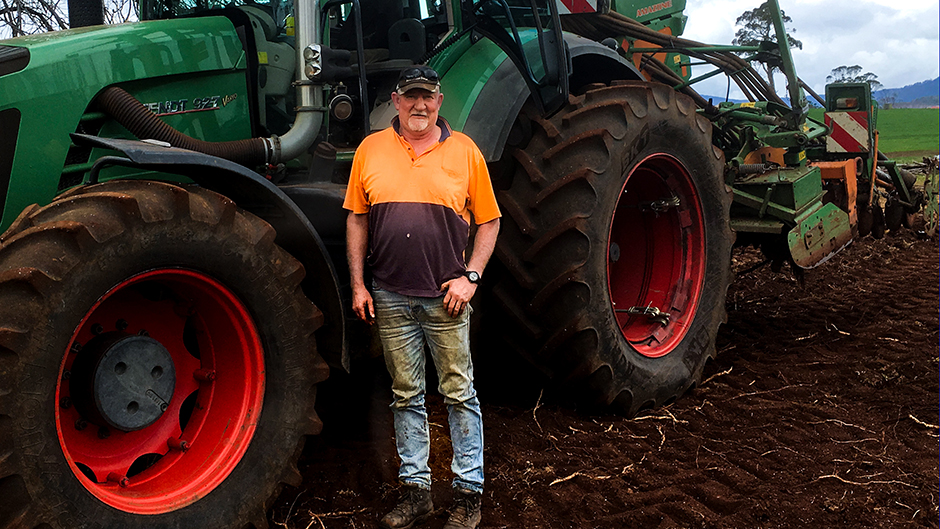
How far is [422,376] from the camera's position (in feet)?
10.2

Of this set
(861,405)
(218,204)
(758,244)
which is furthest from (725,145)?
(218,204)

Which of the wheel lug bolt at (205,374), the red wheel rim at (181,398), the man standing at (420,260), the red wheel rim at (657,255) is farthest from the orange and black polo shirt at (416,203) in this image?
the red wheel rim at (657,255)

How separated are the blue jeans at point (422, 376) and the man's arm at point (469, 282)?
65 millimetres

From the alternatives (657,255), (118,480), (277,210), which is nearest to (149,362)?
(118,480)

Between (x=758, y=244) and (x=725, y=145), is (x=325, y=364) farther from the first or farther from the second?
(x=725, y=145)

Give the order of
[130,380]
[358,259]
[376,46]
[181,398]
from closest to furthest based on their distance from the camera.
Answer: [130,380], [181,398], [358,259], [376,46]

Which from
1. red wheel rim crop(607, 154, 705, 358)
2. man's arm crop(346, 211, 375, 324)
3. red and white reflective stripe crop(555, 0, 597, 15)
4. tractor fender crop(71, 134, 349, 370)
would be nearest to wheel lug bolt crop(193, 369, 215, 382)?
tractor fender crop(71, 134, 349, 370)

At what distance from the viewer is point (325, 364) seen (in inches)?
119

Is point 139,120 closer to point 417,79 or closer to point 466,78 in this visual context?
point 417,79

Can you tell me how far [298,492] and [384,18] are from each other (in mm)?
2143

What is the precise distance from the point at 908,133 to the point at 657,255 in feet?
89.1

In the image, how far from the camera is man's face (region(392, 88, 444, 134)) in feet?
9.73

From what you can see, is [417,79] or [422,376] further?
[422,376]

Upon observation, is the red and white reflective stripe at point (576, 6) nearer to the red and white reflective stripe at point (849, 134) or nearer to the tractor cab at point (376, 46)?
the tractor cab at point (376, 46)
